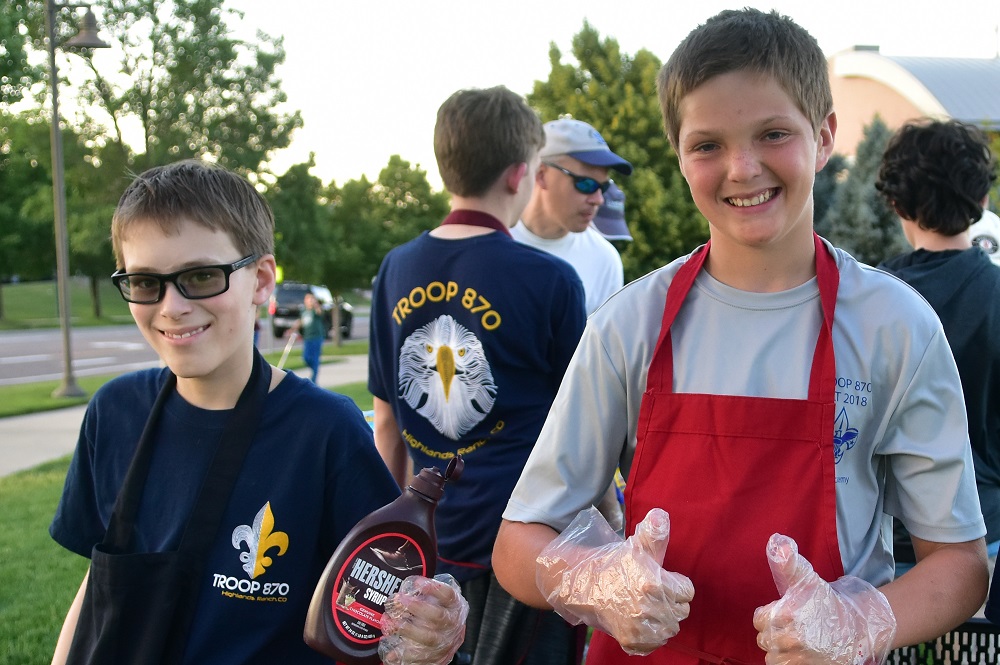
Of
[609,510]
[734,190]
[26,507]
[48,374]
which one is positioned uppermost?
[734,190]

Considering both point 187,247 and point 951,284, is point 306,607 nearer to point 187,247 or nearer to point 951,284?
point 187,247

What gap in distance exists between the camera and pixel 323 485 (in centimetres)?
191

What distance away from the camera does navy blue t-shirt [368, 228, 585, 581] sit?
2715 mm

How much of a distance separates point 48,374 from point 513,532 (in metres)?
20.4

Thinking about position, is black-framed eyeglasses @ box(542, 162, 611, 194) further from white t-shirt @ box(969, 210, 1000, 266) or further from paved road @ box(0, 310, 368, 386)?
paved road @ box(0, 310, 368, 386)

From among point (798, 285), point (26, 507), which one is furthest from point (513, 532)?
point (26, 507)

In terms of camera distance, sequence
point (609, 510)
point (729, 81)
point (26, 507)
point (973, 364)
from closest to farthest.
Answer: point (729, 81) → point (973, 364) → point (609, 510) → point (26, 507)

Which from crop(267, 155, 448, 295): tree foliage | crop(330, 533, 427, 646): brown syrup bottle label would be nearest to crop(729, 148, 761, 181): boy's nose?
crop(330, 533, 427, 646): brown syrup bottle label

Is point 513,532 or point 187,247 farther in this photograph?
point 187,247

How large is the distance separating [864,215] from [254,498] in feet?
72.9

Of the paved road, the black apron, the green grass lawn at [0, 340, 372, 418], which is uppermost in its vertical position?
the black apron

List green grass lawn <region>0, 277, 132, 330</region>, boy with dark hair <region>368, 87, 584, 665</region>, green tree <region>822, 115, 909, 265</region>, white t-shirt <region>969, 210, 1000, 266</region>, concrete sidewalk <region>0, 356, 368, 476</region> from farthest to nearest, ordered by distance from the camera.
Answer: green grass lawn <region>0, 277, 132, 330</region>
green tree <region>822, 115, 909, 265</region>
concrete sidewalk <region>0, 356, 368, 476</region>
white t-shirt <region>969, 210, 1000, 266</region>
boy with dark hair <region>368, 87, 584, 665</region>

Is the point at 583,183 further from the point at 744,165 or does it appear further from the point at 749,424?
the point at 749,424

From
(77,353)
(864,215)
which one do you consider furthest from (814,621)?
(77,353)
